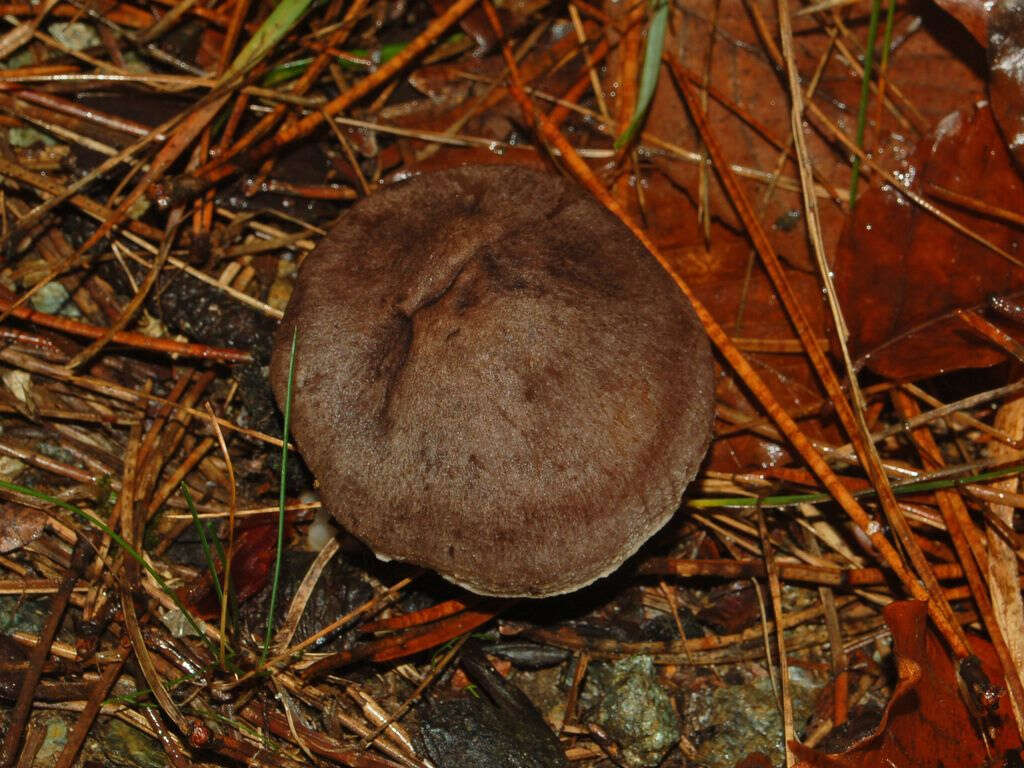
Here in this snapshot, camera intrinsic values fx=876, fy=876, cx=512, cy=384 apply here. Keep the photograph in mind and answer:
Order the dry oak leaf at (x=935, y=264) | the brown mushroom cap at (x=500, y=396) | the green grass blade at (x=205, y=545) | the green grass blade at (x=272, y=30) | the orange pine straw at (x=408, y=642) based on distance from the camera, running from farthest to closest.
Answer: the green grass blade at (x=272, y=30), the dry oak leaf at (x=935, y=264), the orange pine straw at (x=408, y=642), the green grass blade at (x=205, y=545), the brown mushroom cap at (x=500, y=396)

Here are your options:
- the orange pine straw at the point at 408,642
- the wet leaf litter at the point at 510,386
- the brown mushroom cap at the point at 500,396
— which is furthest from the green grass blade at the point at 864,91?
the orange pine straw at the point at 408,642

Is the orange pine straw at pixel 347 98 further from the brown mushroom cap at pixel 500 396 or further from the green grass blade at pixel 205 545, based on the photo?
the green grass blade at pixel 205 545

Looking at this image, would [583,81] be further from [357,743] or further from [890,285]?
[357,743]

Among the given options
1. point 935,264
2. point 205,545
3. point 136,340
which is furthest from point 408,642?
point 935,264

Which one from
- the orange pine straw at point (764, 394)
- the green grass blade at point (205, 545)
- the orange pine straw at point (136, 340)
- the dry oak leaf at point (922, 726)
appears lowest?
the green grass blade at point (205, 545)

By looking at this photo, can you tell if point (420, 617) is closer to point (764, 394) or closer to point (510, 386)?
point (510, 386)

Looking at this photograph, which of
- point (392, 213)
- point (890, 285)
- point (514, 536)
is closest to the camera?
point (514, 536)

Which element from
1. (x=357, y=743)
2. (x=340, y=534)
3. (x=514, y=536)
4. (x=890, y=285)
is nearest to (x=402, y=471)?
(x=514, y=536)
